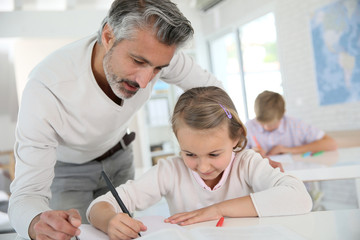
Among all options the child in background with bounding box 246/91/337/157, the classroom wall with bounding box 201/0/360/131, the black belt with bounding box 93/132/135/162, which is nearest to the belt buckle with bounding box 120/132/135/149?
the black belt with bounding box 93/132/135/162

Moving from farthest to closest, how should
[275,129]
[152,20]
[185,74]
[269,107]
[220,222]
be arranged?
[275,129], [269,107], [185,74], [152,20], [220,222]

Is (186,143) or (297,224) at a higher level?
(186,143)

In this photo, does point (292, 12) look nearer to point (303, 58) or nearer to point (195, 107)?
point (303, 58)

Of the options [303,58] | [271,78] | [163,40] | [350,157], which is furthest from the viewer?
[271,78]

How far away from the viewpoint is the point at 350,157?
4.92 ft

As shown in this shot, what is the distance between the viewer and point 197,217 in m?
0.80

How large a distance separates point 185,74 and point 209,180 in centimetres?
46

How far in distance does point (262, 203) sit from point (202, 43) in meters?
5.53

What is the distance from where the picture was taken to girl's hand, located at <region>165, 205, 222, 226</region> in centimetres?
79

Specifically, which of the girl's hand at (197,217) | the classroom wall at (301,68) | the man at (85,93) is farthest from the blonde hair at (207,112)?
the classroom wall at (301,68)

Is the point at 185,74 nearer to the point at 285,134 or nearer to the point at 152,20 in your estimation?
the point at 152,20

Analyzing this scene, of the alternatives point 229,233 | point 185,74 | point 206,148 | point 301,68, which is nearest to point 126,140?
point 185,74

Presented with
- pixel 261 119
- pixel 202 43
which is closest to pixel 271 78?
pixel 202 43

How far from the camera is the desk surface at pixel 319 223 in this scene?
0.62m
